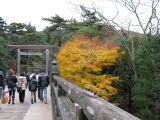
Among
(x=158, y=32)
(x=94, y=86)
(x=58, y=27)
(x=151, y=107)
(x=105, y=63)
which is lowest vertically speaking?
(x=151, y=107)

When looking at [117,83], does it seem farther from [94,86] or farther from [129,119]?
[129,119]

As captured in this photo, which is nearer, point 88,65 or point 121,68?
point 88,65

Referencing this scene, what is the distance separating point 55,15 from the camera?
4150cm

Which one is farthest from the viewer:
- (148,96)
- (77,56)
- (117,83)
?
(117,83)

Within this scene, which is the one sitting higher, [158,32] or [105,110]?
[158,32]

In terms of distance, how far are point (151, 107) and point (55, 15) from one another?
2767 cm

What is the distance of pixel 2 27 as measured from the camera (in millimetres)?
48250

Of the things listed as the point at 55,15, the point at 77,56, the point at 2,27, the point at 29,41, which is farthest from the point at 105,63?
the point at 2,27

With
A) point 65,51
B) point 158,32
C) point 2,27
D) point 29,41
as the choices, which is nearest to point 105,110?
point 65,51

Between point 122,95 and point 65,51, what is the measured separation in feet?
20.6

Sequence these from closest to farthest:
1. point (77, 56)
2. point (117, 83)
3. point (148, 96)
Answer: point (148, 96), point (77, 56), point (117, 83)

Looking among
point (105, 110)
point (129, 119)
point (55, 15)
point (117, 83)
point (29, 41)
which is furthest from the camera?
point (29, 41)

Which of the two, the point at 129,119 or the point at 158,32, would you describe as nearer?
the point at 129,119

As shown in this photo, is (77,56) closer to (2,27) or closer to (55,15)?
(55,15)
